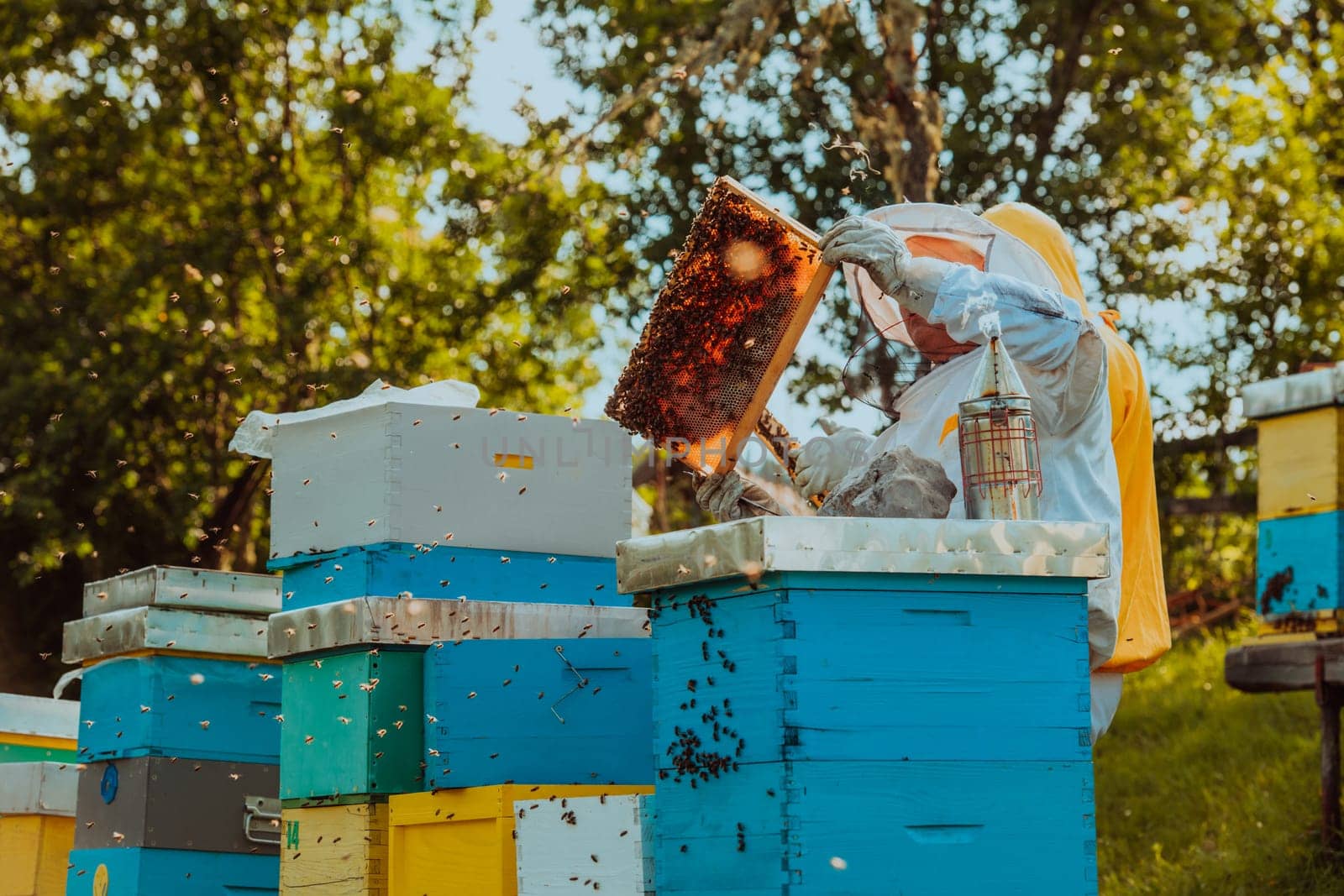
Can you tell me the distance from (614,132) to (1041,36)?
396 centimetres

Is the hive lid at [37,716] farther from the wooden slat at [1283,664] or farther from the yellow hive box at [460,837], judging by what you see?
the wooden slat at [1283,664]

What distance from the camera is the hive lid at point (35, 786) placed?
495 cm

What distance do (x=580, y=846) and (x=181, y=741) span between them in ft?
6.21

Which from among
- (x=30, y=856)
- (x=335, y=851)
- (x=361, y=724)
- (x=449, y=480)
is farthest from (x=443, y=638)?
(x=30, y=856)

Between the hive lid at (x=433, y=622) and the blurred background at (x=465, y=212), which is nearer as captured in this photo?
the hive lid at (x=433, y=622)

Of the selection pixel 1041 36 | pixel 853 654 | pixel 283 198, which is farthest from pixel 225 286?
pixel 853 654

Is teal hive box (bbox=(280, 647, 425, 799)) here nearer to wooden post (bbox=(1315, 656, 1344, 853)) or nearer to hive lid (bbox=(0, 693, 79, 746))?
hive lid (bbox=(0, 693, 79, 746))

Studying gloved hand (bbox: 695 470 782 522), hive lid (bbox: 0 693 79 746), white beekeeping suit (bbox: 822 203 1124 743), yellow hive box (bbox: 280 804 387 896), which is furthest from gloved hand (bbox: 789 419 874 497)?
hive lid (bbox: 0 693 79 746)

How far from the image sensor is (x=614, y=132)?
12.2m

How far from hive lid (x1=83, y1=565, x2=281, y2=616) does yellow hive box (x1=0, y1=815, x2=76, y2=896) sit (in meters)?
1.00

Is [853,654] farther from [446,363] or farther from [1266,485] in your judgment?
[446,363]

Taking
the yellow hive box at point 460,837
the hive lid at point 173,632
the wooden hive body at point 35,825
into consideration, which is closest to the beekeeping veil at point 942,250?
the yellow hive box at point 460,837

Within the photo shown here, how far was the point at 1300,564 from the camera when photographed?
5.81 meters

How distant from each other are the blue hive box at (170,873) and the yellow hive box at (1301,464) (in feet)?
13.1
